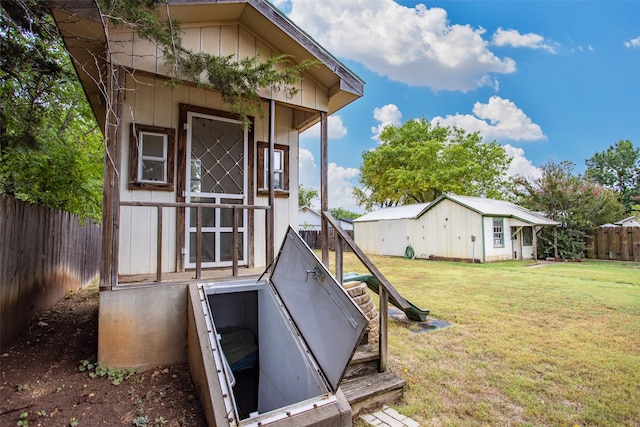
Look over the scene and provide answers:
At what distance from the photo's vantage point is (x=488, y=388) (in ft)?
9.96

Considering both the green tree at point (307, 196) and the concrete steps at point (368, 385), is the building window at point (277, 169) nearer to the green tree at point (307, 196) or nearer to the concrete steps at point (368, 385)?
the concrete steps at point (368, 385)

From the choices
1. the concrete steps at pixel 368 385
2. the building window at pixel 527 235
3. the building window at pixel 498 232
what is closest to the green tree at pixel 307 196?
the building window at pixel 527 235

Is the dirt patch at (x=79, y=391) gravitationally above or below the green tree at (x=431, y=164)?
below

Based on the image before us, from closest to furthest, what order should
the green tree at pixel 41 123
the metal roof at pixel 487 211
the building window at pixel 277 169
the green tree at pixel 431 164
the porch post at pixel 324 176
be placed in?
1. the green tree at pixel 41 123
2. the porch post at pixel 324 176
3. the building window at pixel 277 169
4. the metal roof at pixel 487 211
5. the green tree at pixel 431 164

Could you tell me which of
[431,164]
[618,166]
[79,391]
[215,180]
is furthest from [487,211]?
[618,166]

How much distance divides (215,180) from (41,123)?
238cm

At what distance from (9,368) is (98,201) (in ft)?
14.7

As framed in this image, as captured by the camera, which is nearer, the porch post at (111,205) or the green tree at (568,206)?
the porch post at (111,205)

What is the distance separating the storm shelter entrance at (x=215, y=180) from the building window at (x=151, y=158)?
0.82 feet

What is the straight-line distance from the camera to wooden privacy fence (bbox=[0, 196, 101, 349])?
3.31 metres

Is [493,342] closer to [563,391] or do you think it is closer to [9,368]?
[563,391]

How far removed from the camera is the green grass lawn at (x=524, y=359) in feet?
8.70

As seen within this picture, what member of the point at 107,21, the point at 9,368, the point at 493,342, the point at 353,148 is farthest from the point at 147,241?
the point at 353,148

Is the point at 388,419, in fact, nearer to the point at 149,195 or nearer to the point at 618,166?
the point at 149,195
